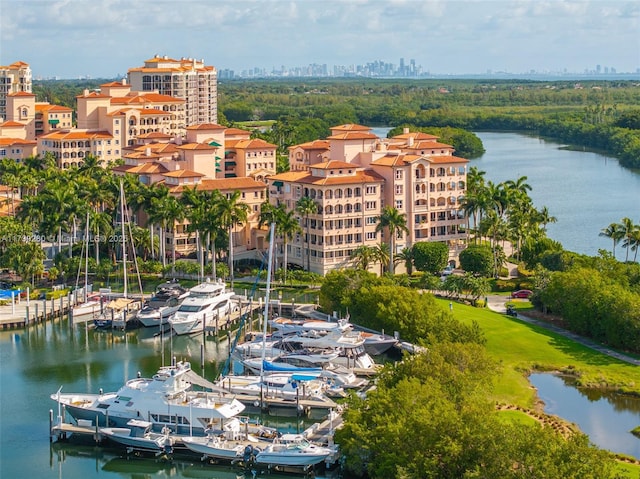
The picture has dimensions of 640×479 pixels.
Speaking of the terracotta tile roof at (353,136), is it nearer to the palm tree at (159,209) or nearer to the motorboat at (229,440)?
the palm tree at (159,209)

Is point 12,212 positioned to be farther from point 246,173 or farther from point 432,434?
point 432,434

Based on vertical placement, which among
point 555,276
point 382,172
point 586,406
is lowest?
point 586,406

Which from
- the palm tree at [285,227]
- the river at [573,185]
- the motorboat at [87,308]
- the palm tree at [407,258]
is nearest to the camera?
the motorboat at [87,308]

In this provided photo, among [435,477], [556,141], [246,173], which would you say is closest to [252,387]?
[435,477]

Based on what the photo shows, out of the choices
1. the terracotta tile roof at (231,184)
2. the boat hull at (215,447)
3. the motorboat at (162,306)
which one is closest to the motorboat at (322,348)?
the motorboat at (162,306)

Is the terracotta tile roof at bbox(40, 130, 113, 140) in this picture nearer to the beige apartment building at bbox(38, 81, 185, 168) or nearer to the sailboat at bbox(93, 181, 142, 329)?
the beige apartment building at bbox(38, 81, 185, 168)

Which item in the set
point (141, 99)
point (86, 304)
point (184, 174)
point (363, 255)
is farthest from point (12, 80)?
point (363, 255)
